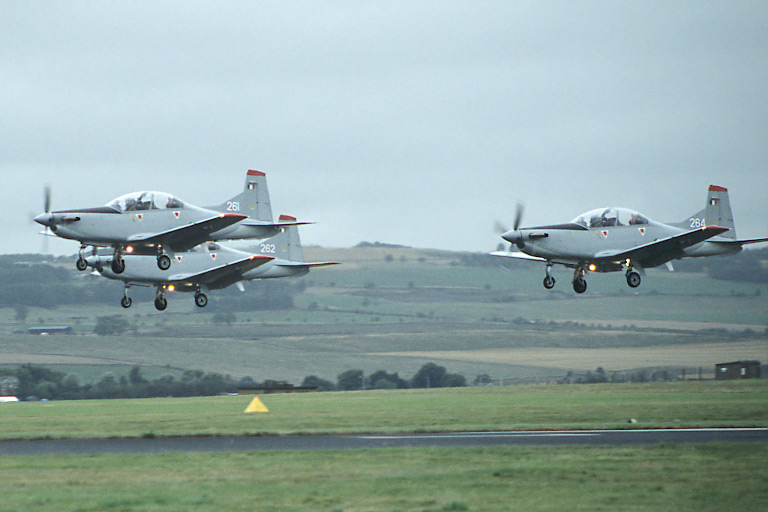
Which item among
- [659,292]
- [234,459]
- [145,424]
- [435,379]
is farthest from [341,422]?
[659,292]

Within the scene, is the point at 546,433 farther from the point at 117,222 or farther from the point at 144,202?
the point at 144,202

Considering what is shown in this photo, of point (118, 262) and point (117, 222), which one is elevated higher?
point (117, 222)

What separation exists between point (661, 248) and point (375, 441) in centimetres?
2295

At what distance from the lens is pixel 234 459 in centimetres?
2516

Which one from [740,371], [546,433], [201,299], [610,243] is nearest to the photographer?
[546,433]

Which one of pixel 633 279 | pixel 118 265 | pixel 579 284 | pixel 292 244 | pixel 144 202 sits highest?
pixel 292 244

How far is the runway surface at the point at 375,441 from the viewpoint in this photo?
28.1 metres

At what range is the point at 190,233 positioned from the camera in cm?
4744

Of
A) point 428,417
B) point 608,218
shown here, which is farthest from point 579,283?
point 428,417

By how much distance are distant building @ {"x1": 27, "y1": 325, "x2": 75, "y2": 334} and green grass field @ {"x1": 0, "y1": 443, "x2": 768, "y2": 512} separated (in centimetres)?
11085

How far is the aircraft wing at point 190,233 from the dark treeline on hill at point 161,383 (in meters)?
45.6

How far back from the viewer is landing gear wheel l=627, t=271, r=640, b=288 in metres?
47.4

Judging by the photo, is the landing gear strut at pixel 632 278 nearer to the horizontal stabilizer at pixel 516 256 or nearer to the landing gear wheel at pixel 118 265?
the horizontal stabilizer at pixel 516 256

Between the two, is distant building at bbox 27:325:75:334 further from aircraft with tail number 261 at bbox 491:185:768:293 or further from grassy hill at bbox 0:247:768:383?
aircraft with tail number 261 at bbox 491:185:768:293
